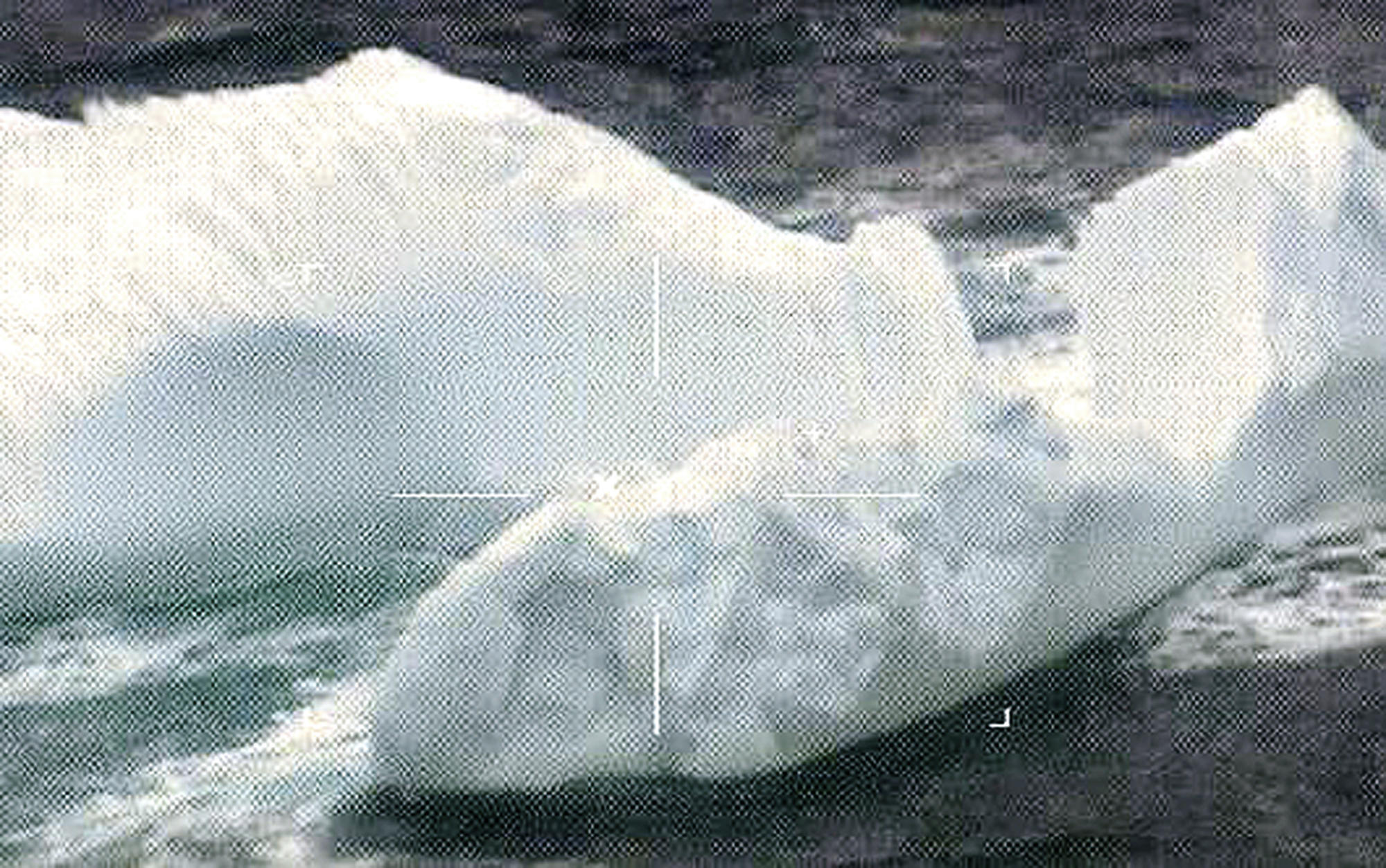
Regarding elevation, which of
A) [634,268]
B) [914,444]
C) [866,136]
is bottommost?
[914,444]

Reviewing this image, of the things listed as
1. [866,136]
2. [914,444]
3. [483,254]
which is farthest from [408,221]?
[866,136]

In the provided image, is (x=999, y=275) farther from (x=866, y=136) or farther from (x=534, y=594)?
(x=534, y=594)

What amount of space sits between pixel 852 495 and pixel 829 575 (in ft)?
0.56

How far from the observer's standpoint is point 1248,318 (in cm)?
708

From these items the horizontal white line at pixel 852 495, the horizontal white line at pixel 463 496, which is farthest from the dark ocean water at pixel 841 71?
the horizontal white line at pixel 852 495

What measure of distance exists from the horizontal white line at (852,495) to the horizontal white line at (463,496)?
1.16m

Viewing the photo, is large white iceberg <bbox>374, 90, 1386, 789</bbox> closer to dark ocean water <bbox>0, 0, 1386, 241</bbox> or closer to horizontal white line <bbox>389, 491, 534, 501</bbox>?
horizontal white line <bbox>389, 491, 534, 501</bbox>

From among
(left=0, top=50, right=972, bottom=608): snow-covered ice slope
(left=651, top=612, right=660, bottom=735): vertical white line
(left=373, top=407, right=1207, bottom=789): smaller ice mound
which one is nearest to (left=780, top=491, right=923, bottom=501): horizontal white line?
(left=373, top=407, right=1207, bottom=789): smaller ice mound

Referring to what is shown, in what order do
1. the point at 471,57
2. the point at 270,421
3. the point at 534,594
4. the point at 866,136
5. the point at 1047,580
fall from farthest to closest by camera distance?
the point at 471,57
the point at 866,136
the point at 270,421
the point at 1047,580
the point at 534,594

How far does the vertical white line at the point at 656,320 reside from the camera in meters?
7.21

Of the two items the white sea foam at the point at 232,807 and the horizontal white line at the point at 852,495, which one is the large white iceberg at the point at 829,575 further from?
the white sea foam at the point at 232,807

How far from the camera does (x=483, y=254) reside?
24.3 ft

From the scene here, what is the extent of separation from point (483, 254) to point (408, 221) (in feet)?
0.50

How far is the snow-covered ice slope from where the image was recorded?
713cm
